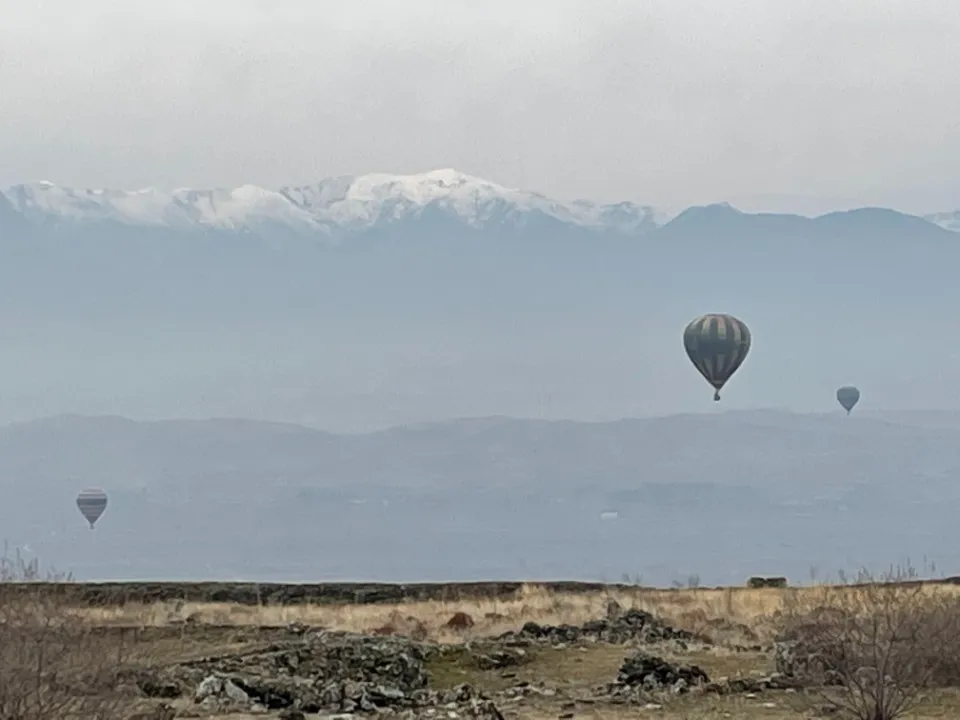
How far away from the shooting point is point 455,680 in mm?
25281

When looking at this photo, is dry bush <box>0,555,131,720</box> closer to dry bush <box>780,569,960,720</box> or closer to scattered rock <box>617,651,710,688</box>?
scattered rock <box>617,651,710,688</box>

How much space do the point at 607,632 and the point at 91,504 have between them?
10472 centimetres

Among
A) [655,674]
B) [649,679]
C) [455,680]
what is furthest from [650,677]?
[455,680]

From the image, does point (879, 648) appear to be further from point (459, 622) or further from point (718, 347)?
point (718, 347)

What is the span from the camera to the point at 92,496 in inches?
5192

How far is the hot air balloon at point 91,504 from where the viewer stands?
129 m

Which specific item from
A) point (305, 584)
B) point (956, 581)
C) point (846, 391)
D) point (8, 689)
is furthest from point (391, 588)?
point (846, 391)

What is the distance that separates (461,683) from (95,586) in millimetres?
16847

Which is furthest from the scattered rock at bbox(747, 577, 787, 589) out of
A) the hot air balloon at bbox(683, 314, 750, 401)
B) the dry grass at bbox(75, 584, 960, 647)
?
the hot air balloon at bbox(683, 314, 750, 401)

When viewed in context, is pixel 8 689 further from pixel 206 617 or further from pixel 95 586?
pixel 95 586

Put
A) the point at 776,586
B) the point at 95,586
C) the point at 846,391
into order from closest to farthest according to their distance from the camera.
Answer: the point at 95,586 → the point at 776,586 → the point at 846,391

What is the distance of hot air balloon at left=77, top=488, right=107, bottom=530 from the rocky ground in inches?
4055

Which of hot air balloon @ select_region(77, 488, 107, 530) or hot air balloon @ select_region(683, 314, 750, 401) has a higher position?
hot air balloon @ select_region(683, 314, 750, 401)

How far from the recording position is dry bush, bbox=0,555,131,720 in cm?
1647
